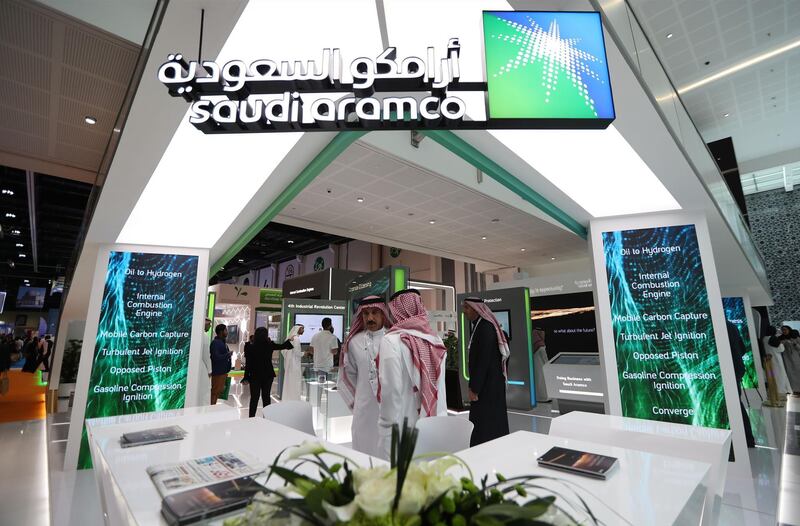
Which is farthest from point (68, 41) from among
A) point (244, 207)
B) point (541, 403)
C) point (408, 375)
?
point (541, 403)

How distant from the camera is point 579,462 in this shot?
5.34ft

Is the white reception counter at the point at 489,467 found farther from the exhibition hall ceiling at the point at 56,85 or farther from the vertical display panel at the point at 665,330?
the vertical display panel at the point at 665,330

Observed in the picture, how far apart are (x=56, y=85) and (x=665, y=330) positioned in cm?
605

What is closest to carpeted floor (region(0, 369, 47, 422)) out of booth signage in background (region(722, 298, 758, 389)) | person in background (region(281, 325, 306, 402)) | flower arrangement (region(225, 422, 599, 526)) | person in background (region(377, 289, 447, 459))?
person in background (region(281, 325, 306, 402))

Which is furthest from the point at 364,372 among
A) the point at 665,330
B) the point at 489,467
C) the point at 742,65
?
the point at 742,65

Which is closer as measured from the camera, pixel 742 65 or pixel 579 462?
pixel 579 462

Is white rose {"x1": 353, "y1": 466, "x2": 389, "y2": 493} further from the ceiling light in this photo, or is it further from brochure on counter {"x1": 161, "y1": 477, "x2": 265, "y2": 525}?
the ceiling light

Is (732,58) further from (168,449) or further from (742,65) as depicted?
(168,449)

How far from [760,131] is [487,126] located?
12134 millimetres

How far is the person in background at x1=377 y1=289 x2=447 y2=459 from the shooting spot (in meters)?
2.78

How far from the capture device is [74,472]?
4199 millimetres

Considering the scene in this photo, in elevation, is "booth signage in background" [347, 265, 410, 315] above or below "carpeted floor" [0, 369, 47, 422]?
above

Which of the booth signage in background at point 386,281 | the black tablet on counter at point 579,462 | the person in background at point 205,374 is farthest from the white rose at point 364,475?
the booth signage in background at point 386,281

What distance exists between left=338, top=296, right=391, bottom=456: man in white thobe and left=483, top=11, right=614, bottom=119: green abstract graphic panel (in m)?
1.90
